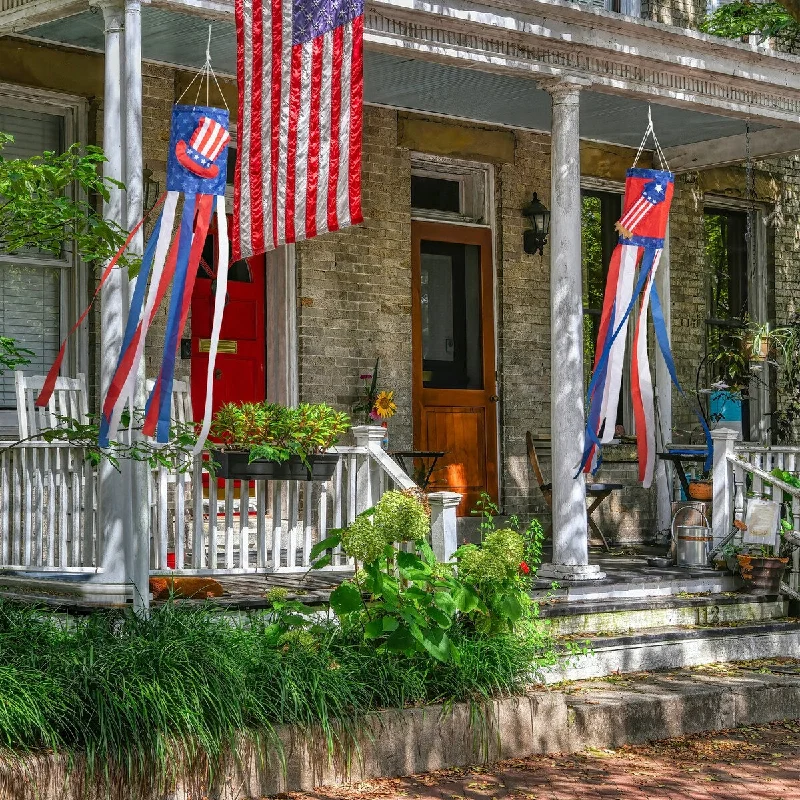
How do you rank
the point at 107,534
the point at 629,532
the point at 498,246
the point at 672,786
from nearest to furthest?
the point at 672,786 → the point at 107,534 → the point at 498,246 → the point at 629,532

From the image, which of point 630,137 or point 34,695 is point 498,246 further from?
point 34,695

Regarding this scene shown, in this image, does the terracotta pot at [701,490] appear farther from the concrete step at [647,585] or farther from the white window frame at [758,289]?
the white window frame at [758,289]

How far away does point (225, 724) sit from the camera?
211 inches

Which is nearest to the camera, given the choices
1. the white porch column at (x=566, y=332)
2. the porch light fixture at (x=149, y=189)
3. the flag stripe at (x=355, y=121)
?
the flag stripe at (x=355, y=121)

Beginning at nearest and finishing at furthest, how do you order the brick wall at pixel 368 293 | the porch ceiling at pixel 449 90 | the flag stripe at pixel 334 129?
the flag stripe at pixel 334 129, the porch ceiling at pixel 449 90, the brick wall at pixel 368 293

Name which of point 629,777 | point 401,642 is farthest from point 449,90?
point 629,777

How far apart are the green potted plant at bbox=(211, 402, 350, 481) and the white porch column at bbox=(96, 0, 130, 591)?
2.01 feet

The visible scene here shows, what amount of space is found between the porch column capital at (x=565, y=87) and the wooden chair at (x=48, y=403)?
11.8 feet

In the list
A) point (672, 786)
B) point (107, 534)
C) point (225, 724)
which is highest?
point (107, 534)

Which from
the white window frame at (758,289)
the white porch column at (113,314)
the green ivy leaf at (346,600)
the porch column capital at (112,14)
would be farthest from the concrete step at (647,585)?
the white window frame at (758,289)

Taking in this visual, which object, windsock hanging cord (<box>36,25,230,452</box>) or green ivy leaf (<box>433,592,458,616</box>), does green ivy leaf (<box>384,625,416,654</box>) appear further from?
windsock hanging cord (<box>36,25,230,452</box>)

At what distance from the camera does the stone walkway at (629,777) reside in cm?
570

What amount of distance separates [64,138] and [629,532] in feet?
19.9

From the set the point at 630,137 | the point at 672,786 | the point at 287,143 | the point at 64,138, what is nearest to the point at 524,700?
the point at 672,786
